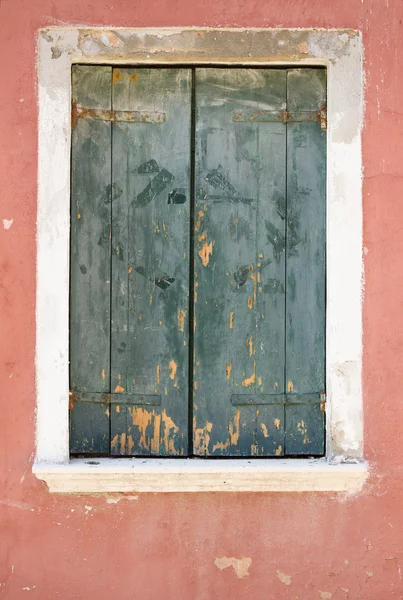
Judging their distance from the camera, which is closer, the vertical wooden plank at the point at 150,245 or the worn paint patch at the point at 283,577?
→ the worn paint patch at the point at 283,577

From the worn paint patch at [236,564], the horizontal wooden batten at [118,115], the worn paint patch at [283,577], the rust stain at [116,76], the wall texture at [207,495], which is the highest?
the rust stain at [116,76]

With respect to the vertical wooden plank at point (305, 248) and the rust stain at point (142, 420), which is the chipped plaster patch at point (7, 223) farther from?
the vertical wooden plank at point (305, 248)

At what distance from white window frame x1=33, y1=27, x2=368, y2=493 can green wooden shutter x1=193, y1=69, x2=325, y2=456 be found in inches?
5.5

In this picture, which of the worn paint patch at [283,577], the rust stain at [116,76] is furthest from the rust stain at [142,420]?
the rust stain at [116,76]

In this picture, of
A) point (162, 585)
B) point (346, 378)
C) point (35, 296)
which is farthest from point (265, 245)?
point (162, 585)

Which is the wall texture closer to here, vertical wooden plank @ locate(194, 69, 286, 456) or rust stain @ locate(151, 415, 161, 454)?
rust stain @ locate(151, 415, 161, 454)

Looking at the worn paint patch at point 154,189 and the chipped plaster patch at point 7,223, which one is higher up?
the worn paint patch at point 154,189

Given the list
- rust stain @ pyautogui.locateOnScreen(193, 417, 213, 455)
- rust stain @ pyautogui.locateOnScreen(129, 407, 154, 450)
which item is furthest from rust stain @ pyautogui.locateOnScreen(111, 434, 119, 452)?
rust stain @ pyautogui.locateOnScreen(193, 417, 213, 455)

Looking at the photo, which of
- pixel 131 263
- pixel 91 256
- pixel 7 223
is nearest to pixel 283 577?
pixel 131 263

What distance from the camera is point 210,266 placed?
3.76m

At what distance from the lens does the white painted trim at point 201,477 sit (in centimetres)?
358

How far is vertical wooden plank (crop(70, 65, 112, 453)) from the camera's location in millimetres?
3730

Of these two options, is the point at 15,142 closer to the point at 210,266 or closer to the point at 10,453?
the point at 210,266

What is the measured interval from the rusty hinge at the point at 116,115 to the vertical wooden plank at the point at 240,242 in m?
0.20
